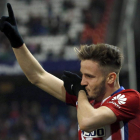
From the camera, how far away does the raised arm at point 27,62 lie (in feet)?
8.79

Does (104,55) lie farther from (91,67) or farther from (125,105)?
(125,105)

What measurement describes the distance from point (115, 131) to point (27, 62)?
3.31ft

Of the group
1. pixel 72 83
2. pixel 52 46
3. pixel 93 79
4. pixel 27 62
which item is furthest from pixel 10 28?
pixel 52 46

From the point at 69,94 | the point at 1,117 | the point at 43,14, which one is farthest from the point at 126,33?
the point at 69,94

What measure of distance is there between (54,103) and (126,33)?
15.6 feet

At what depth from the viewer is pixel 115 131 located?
7.95ft

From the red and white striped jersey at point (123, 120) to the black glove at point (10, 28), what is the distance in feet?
3.16

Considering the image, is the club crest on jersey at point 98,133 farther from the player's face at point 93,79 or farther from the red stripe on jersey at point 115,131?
the player's face at point 93,79

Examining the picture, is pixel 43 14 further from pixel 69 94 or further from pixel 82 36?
pixel 69 94

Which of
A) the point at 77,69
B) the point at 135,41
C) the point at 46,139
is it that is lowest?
the point at 46,139

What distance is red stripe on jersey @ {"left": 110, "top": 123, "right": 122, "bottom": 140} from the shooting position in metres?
2.41

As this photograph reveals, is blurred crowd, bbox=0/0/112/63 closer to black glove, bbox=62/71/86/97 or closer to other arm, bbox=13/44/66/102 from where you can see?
other arm, bbox=13/44/66/102

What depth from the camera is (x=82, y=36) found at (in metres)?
12.0

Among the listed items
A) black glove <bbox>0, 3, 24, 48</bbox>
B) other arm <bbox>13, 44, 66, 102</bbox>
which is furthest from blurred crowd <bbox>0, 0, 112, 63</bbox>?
black glove <bbox>0, 3, 24, 48</bbox>
